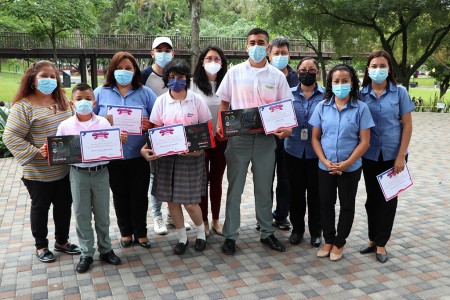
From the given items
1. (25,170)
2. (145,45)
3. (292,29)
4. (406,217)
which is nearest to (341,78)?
(406,217)

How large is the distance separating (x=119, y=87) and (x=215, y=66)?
101 centimetres

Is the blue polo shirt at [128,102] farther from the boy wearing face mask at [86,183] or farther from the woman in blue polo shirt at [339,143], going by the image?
the woman in blue polo shirt at [339,143]

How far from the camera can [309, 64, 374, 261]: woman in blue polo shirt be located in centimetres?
373

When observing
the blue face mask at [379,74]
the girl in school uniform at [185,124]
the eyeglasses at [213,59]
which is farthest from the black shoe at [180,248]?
the blue face mask at [379,74]

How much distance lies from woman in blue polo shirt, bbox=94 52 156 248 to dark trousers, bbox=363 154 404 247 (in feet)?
7.32

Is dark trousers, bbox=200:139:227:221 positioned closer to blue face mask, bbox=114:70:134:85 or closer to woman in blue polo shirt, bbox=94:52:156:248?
woman in blue polo shirt, bbox=94:52:156:248

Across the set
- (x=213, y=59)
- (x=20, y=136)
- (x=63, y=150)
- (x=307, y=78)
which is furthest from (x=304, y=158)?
(x=20, y=136)

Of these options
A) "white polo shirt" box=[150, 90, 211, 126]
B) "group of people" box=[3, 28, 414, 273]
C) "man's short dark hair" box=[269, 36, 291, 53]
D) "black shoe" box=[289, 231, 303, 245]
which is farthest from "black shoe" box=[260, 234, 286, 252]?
"man's short dark hair" box=[269, 36, 291, 53]

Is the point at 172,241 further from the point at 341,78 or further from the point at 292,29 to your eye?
the point at 292,29

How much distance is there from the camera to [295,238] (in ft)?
14.5

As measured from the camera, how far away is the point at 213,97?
4.42m

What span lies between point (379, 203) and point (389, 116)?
0.89 m

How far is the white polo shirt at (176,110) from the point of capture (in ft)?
12.7

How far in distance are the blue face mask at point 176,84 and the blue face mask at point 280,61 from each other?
110 cm
